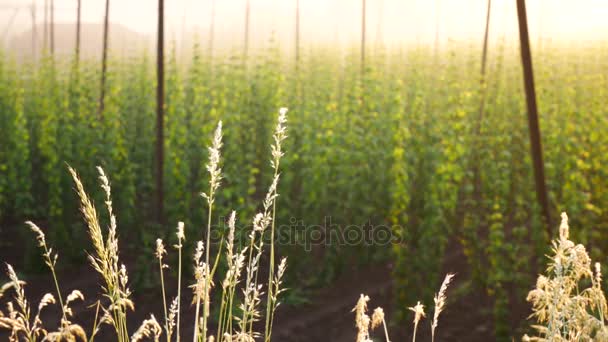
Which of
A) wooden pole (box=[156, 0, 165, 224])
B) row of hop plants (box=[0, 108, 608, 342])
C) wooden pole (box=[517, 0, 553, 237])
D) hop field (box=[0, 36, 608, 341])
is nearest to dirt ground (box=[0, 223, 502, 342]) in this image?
hop field (box=[0, 36, 608, 341])

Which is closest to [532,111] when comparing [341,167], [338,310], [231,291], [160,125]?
[341,167]

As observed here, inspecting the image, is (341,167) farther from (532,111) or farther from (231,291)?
(231,291)

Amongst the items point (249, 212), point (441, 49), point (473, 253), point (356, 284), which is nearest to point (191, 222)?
point (249, 212)

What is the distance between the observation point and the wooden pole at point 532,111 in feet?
15.6

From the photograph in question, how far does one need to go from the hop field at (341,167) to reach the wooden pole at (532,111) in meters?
0.25

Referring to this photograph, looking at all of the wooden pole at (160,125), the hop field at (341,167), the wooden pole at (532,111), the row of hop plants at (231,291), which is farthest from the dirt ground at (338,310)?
the row of hop plants at (231,291)

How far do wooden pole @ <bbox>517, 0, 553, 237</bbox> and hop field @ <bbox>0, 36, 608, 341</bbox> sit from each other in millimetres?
254

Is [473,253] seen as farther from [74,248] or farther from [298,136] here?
[74,248]

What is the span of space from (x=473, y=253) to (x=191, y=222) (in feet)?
8.03

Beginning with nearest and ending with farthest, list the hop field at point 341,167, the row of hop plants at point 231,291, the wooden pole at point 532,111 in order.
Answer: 1. the row of hop plants at point 231,291
2. the wooden pole at point 532,111
3. the hop field at point 341,167

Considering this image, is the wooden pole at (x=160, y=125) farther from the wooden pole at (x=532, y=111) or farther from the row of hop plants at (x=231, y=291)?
Result: the row of hop plants at (x=231, y=291)

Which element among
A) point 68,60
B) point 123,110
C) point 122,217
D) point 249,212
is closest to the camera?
point 249,212

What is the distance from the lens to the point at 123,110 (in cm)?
781

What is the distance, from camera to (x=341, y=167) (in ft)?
20.5
